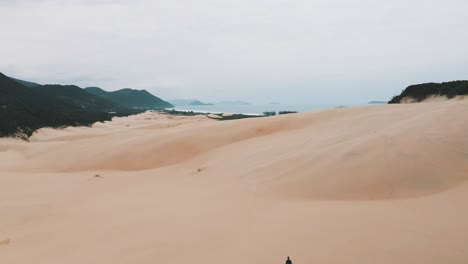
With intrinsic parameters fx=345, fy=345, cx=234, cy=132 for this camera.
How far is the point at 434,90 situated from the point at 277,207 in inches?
814

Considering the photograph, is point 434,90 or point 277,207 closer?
point 277,207

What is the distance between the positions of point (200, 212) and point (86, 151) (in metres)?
11.8

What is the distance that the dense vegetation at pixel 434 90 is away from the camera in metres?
18.5

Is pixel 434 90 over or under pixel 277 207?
over

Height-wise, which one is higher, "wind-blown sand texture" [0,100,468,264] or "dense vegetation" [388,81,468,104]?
"dense vegetation" [388,81,468,104]

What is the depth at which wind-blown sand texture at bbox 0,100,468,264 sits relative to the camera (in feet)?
12.0

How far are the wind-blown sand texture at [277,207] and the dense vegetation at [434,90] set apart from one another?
10693mm

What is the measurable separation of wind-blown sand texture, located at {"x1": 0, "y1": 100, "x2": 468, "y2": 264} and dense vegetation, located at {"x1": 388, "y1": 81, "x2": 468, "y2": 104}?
10693 millimetres

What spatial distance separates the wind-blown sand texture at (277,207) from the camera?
367cm

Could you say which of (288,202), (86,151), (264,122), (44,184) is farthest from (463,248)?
(86,151)

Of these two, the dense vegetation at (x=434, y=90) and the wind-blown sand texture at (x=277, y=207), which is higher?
the dense vegetation at (x=434, y=90)

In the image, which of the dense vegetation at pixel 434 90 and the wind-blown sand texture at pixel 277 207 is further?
the dense vegetation at pixel 434 90

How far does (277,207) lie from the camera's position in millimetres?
5195

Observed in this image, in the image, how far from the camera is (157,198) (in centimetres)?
659
